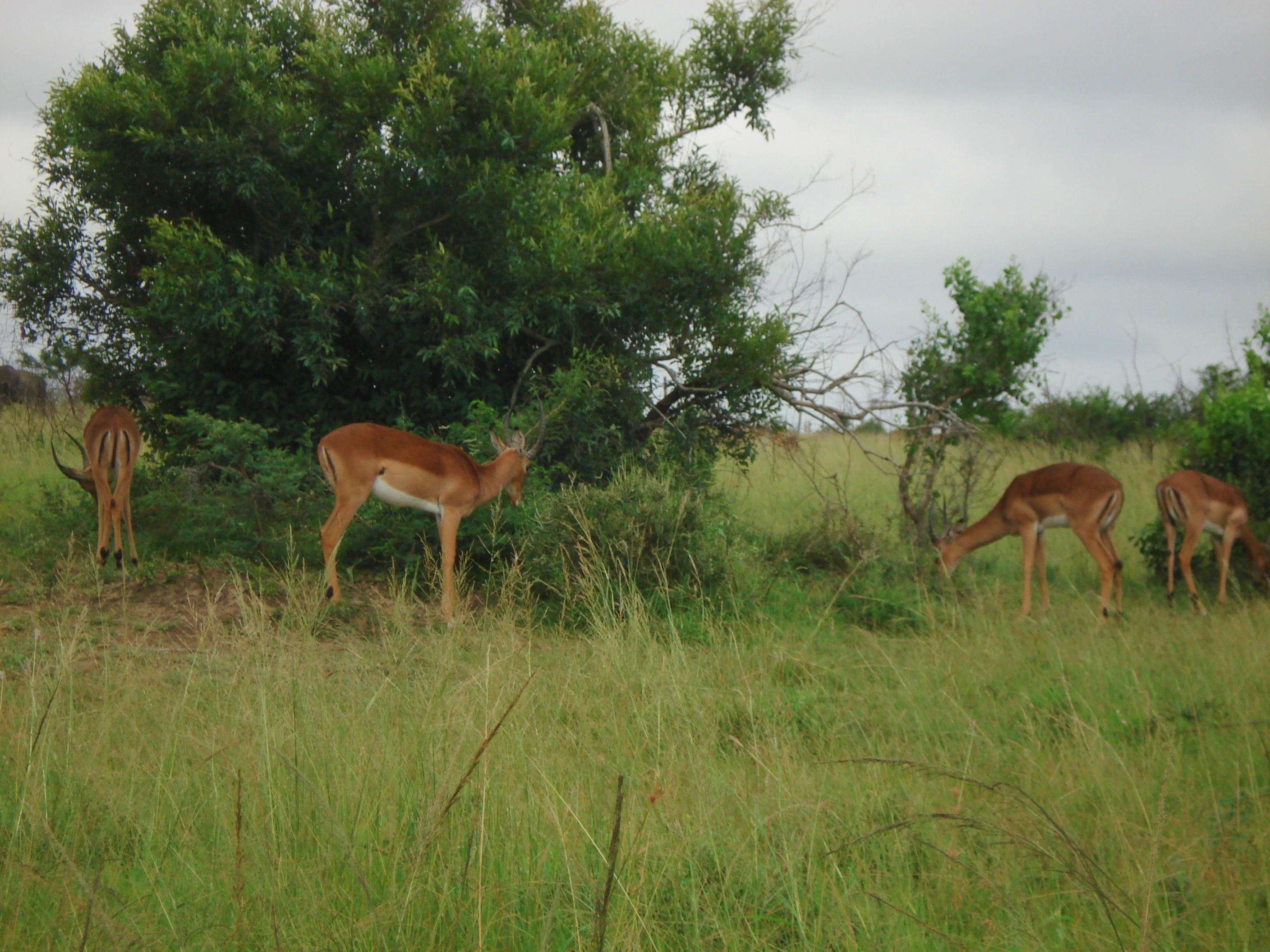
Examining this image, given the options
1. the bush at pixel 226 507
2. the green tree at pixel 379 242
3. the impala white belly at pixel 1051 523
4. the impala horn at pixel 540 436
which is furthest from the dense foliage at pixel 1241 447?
the bush at pixel 226 507

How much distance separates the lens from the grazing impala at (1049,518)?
Result: 8.82 m

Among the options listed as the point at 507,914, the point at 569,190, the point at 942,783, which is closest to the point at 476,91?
the point at 569,190

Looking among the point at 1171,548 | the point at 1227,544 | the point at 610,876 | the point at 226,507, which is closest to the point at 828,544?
the point at 1171,548

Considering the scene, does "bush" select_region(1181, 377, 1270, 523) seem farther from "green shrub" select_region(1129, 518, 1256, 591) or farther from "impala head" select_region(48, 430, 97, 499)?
"impala head" select_region(48, 430, 97, 499)

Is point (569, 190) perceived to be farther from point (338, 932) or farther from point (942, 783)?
point (338, 932)

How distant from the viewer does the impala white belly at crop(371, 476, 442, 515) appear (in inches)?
308

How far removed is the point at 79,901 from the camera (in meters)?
2.61

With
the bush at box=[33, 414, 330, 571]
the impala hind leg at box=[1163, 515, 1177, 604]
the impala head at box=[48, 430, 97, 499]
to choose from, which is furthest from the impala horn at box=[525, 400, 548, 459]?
the impala hind leg at box=[1163, 515, 1177, 604]

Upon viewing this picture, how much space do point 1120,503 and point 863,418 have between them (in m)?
2.55

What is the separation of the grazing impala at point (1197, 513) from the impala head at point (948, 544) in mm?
1596

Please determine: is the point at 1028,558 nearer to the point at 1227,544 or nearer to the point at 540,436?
the point at 1227,544

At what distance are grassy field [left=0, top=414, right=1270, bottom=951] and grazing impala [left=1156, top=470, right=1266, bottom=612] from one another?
3294mm

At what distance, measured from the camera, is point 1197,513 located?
9.03m

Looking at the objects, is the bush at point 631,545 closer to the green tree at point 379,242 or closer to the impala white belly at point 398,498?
the impala white belly at point 398,498
